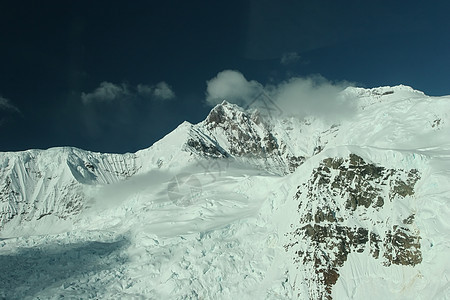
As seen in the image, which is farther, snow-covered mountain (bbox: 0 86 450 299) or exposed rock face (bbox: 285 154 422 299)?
exposed rock face (bbox: 285 154 422 299)

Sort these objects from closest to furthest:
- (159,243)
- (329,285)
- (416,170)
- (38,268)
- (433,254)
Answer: (433,254) < (329,285) < (416,170) < (38,268) < (159,243)

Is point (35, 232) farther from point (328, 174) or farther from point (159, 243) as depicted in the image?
point (328, 174)

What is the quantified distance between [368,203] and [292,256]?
16098 mm

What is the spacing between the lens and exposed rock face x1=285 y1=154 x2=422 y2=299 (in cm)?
A: 5978

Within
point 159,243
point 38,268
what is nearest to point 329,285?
point 159,243

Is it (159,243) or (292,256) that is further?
(159,243)

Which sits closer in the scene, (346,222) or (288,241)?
(346,222)

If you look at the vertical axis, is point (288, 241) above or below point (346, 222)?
below

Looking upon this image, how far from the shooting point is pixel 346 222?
6669cm

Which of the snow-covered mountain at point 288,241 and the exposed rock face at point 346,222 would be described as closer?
the snow-covered mountain at point 288,241

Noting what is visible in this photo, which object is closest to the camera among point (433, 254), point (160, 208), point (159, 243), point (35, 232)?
point (433, 254)

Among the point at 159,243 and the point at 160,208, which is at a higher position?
the point at 160,208

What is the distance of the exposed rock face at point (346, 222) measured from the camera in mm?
59781

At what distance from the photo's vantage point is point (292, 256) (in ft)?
219
